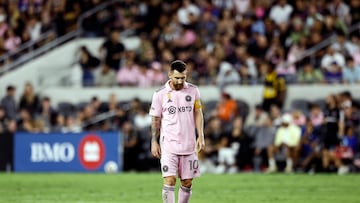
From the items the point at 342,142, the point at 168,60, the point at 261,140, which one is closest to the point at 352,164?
the point at 342,142

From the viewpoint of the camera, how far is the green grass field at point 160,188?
18.7 metres

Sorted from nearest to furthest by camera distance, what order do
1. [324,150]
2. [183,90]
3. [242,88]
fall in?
[183,90] → [324,150] → [242,88]

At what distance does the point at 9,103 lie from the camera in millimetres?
31266

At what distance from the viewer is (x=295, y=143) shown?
2742cm

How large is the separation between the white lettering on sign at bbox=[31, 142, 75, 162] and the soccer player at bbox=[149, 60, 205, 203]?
14.1 m

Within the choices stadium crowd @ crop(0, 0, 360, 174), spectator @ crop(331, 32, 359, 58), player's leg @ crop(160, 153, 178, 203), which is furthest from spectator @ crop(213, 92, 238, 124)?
player's leg @ crop(160, 153, 178, 203)

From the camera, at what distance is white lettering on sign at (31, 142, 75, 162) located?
28.7 m

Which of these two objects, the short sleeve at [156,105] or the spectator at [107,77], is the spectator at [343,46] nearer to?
the spectator at [107,77]

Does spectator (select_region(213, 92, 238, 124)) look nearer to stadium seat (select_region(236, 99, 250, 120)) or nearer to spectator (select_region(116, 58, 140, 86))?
stadium seat (select_region(236, 99, 250, 120))

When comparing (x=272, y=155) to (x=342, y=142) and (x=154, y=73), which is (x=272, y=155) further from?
(x=154, y=73)

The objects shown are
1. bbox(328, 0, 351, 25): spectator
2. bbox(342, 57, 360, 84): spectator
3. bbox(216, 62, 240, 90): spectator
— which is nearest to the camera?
bbox(342, 57, 360, 84): spectator

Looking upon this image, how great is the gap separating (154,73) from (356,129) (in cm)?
643

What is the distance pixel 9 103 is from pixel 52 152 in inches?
124

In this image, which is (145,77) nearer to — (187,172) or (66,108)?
(66,108)
